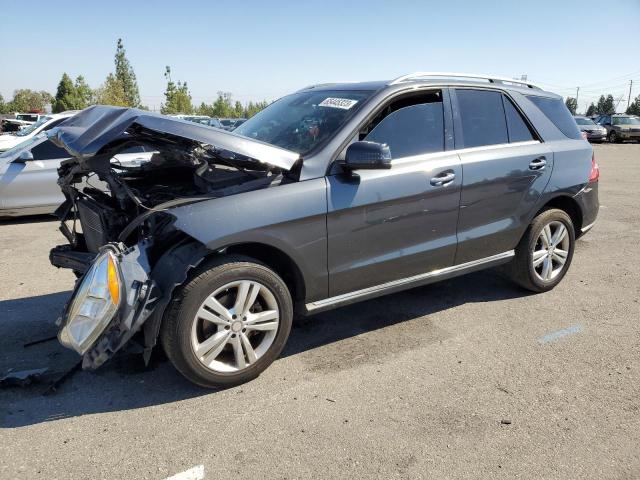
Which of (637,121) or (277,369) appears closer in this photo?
(277,369)

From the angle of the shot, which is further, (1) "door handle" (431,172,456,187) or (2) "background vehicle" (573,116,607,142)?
(2) "background vehicle" (573,116,607,142)

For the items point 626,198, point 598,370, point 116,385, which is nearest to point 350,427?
point 116,385

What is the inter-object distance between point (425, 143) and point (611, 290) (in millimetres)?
2611

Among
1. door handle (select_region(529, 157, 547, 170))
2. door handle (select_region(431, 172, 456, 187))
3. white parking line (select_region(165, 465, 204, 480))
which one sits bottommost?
white parking line (select_region(165, 465, 204, 480))

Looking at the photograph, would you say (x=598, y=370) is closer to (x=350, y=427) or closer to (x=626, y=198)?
(x=350, y=427)

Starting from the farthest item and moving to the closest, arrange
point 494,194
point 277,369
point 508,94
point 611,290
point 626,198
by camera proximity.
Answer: point 626,198, point 611,290, point 508,94, point 494,194, point 277,369

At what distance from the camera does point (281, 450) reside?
2.55 m

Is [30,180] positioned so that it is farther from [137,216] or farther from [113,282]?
[113,282]

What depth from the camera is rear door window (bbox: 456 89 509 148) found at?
3.93 metres

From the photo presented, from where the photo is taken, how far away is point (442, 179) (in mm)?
3660

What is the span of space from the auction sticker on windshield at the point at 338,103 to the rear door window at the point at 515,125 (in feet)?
4.84

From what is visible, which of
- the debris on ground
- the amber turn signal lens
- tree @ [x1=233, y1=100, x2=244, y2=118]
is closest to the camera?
the amber turn signal lens

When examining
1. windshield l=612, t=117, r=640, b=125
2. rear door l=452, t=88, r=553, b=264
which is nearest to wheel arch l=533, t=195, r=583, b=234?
rear door l=452, t=88, r=553, b=264

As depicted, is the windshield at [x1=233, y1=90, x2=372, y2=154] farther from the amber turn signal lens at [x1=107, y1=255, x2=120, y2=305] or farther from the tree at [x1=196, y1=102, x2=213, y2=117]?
the tree at [x1=196, y1=102, x2=213, y2=117]
